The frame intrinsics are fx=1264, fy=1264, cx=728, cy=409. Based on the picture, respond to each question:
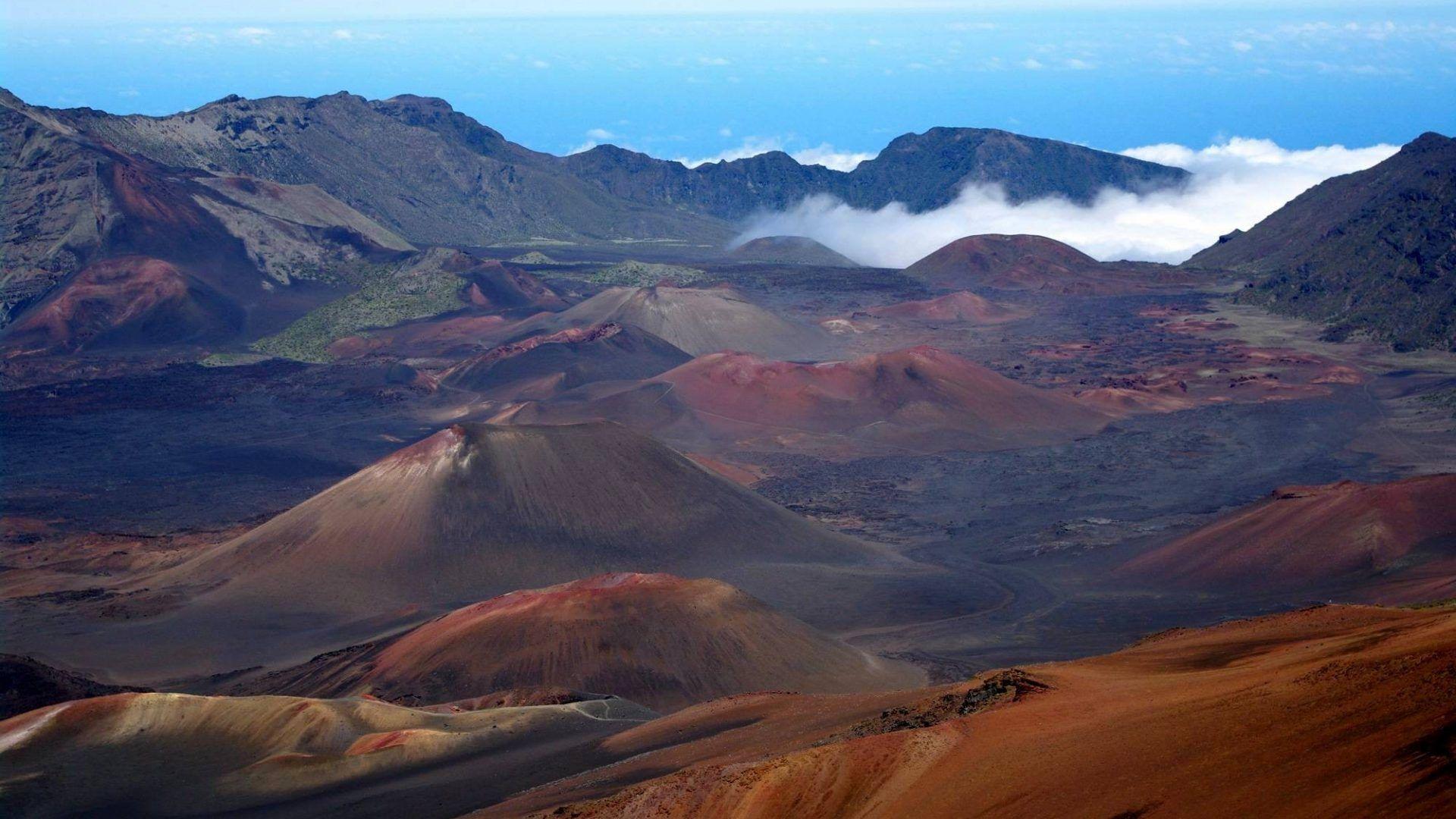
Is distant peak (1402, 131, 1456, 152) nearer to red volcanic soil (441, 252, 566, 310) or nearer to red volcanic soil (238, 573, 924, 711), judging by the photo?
red volcanic soil (441, 252, 566, 310)

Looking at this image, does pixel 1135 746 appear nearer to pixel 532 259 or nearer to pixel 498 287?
pixel 498 287

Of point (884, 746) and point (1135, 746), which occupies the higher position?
point (1135, 746)

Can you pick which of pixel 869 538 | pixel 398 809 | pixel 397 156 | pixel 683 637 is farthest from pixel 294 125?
pixel 398 809

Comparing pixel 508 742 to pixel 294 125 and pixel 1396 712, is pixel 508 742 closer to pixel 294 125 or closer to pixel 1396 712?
pixel 1396 712

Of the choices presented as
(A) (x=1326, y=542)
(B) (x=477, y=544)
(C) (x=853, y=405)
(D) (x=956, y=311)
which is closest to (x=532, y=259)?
(D) (x=956, y=311)

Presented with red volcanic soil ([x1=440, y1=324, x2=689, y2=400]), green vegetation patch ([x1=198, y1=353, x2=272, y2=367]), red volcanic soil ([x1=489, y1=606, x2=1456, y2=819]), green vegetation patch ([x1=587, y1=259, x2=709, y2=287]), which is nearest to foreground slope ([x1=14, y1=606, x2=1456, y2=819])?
red volcanic soil ([x1=489, y1=606, x2=1456, y2=819])

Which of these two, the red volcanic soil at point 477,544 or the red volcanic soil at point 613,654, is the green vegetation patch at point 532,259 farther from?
the red volcanic soil at point 613,654

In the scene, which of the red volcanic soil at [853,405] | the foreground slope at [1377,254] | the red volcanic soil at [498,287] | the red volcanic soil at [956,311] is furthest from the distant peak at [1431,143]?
the red volcanic soil at [498,287]
